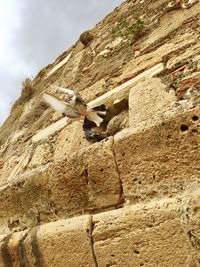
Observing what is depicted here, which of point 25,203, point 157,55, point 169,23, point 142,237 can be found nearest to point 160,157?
point 142,237

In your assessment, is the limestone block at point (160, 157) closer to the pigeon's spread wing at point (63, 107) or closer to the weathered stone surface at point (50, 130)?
the pigeon's spread wing at point (63, 107)

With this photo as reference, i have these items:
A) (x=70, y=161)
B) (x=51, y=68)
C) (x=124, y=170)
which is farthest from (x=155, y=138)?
(x=51, y=68)

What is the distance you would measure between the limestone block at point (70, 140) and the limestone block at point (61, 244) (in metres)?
0.64

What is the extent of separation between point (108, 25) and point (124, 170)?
2.58 metres

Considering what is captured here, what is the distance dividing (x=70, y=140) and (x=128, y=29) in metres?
1.34

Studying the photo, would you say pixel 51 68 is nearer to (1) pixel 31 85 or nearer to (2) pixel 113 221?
(1) pixel 31 85

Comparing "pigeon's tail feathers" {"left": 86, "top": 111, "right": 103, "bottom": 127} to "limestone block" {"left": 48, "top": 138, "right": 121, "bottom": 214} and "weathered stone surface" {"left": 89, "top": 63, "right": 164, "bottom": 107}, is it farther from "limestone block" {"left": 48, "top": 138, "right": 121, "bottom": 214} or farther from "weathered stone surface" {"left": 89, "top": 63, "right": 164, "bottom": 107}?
"limestone block" {"left": 48, "top": 138, "right": 121, "bottom": 214}

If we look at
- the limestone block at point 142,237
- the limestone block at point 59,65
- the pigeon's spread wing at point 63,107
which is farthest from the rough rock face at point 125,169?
the limestone block at point 59,65

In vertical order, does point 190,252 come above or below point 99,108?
below

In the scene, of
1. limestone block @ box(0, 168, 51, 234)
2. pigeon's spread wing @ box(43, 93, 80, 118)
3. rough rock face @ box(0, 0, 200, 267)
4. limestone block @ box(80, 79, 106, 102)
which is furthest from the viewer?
limestone block @ box(80, 79, 106, 102)

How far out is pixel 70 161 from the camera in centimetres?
277

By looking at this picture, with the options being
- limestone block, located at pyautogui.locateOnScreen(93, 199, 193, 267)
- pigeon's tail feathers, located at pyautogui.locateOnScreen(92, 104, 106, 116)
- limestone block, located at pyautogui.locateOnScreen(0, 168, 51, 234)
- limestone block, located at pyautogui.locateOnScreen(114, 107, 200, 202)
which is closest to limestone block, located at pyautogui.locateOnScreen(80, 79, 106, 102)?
pigeon's tail feathers, located at pyautogui.locateOnScreen(92, 104, 106, 116)

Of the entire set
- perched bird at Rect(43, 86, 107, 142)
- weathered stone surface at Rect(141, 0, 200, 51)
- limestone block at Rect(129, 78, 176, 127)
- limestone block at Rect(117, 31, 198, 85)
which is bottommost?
weathered stone surface at Rect(141, 0, 200, 51)

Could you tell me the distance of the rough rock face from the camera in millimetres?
2180
